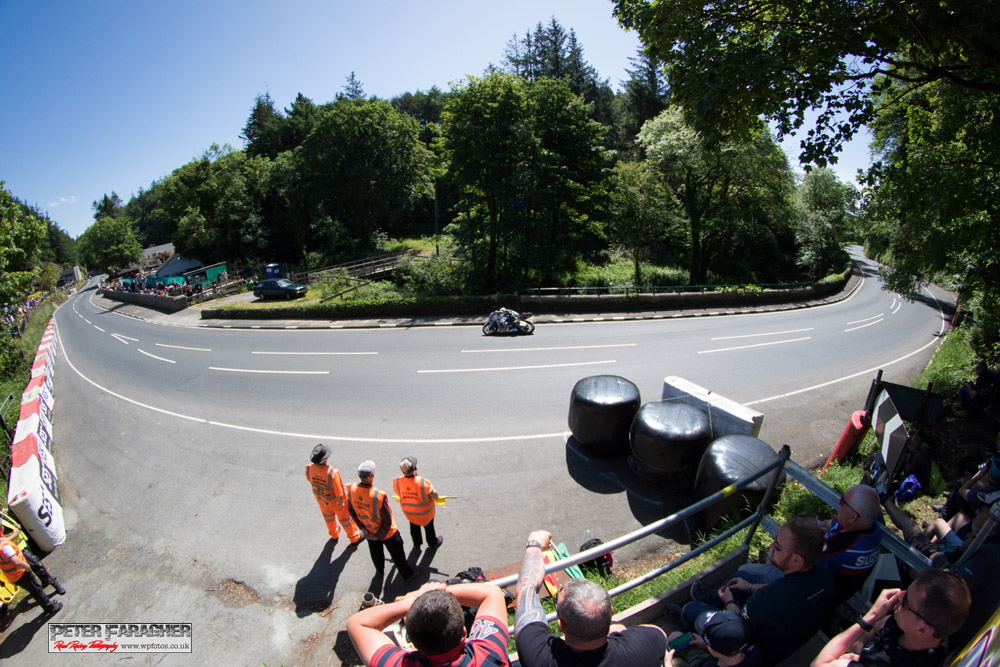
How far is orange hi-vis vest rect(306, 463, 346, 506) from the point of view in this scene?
20.3 feet

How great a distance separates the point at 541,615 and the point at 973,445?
9728 mm

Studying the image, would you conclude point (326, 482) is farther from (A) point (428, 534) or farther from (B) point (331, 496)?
(A) point (428, 534)

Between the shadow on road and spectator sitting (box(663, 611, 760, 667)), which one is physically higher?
spectator sitting (box(663, 611, 760, 667))

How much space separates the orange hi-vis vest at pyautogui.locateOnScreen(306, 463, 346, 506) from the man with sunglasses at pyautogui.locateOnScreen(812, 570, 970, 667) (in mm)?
5624

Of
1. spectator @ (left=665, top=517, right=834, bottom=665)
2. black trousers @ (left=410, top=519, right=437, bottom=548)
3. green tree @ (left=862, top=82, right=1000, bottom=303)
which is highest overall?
green tree @ (left=862, top=82, right=1000, bottom=303)

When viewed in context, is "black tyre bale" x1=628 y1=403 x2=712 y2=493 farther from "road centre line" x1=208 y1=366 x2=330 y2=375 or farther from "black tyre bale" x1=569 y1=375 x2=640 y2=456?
"road centre line" x1=208 y1=366 x2=330 y2=375

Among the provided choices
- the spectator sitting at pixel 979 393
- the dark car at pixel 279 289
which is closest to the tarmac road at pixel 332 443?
the spectator sitting at pixel 979 393

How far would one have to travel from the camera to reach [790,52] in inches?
226

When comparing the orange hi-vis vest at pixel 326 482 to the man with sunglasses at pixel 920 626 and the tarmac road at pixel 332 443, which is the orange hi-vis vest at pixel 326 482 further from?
the man with sunglasses at pixel 920 626

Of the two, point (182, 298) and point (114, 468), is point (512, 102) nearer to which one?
point (114, 468)

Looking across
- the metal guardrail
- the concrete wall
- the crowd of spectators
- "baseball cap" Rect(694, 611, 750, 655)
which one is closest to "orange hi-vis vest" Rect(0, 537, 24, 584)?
the metal guardrail

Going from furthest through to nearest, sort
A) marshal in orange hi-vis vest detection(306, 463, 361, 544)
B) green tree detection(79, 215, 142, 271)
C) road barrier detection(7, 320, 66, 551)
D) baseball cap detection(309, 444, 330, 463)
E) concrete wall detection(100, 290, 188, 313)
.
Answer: green tree detection(79, 215, 142, 271) → concrete wall detection(100, 290, 188, 313) → road barrier detection(7, 320, 66, 551) → marshal in orange hi-vis vest detection(306, 463, 361, 544) → baseball cap detection(309, 444, 330, 463)

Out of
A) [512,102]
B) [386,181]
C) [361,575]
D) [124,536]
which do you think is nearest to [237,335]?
[124,536]

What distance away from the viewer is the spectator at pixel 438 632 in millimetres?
2234
